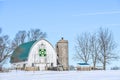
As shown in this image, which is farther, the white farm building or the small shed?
the white farm building

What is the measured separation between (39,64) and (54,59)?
4178mm

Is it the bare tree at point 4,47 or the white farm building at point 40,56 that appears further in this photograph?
the white farm building at point 40,56

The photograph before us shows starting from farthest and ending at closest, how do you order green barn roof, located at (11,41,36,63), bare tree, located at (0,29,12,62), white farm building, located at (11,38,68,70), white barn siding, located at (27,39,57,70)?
green barn roof, located at (11,41,36,63)
white barn siding, located at (27,39,57,70)
white farm building, located at (11,38,68,70)
bare tree, located at (0,29,12,62)

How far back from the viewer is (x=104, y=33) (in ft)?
203

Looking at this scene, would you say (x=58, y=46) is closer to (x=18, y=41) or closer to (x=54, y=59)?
(x=54, y=59)

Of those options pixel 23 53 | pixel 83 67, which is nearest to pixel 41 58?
pixel 23 53

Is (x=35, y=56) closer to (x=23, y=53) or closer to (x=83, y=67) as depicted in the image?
(x=23, y=53)

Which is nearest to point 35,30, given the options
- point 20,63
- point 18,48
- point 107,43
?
point 18,48
